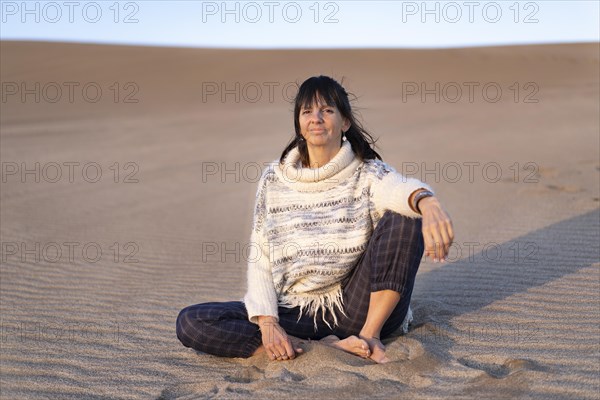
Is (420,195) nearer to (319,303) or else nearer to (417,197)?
(417,197)

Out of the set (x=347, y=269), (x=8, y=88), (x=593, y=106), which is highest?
(x=8, y=88)

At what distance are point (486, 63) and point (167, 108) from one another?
1532cm

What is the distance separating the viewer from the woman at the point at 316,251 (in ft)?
12.2

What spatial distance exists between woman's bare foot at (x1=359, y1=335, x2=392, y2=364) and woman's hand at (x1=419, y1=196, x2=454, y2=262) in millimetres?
567

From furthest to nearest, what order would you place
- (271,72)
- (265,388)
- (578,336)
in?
(271,72) < (578,336) < (265,388)

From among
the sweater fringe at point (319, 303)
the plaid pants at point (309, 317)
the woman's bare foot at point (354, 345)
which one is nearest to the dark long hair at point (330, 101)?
the plaid pants at point (309, 317)

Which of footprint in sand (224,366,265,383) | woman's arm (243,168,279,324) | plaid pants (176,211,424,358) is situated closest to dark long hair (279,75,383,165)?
woman's arm (243,168,279,324)

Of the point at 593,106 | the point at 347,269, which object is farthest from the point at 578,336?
the point at 593,106

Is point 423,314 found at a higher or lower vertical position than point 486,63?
lower

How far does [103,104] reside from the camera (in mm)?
25766

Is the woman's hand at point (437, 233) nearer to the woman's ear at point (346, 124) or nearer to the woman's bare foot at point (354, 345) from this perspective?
the woman's bare foot at point (354, 345)

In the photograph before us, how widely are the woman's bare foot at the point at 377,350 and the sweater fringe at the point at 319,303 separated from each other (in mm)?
226

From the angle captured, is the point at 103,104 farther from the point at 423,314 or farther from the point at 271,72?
the point at 423,314

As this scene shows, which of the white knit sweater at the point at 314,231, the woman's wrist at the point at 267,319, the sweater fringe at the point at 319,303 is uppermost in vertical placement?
the white knit sweater at the point at 314,231
